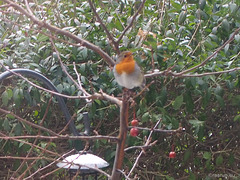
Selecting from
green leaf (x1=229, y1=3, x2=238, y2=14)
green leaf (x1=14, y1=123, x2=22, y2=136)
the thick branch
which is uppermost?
green leaf (x1=229, y1=3, x2=238, y2=14)

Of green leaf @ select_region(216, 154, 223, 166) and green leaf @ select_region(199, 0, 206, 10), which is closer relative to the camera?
green leaf @ select_region(199, 0, 206, 10)

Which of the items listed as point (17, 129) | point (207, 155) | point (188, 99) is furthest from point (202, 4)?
point (17, 129)

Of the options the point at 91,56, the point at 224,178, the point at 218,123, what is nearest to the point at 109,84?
the point at 91,56

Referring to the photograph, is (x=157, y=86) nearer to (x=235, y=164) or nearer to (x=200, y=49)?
(x=200, y=49)

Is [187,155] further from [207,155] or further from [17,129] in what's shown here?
[17,129]

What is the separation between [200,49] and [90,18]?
0.76 metres

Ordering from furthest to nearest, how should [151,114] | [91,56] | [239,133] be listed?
[239,133] < [91,56] < [151,114]

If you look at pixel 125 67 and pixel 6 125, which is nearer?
pixel 125 67

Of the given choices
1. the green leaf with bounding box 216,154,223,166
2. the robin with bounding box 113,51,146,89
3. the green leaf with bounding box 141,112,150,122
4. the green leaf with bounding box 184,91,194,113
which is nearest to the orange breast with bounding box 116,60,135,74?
the robin with bounding box 113,51,146,89

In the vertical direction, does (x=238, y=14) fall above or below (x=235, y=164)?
above

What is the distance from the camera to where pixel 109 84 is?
2.34 metres

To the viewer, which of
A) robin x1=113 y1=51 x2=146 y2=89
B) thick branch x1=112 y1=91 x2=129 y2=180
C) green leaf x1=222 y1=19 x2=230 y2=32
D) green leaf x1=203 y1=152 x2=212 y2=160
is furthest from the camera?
green leaf x1=203 y1=152 x2=212 y2=160

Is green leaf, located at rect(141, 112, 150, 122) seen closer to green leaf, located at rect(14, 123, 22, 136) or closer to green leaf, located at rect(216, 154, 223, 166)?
green leaf, located at rect(216, 154, 223, 166)

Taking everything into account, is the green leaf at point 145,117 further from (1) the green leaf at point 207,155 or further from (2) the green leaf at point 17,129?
(2) the green leaf at point 17,129
